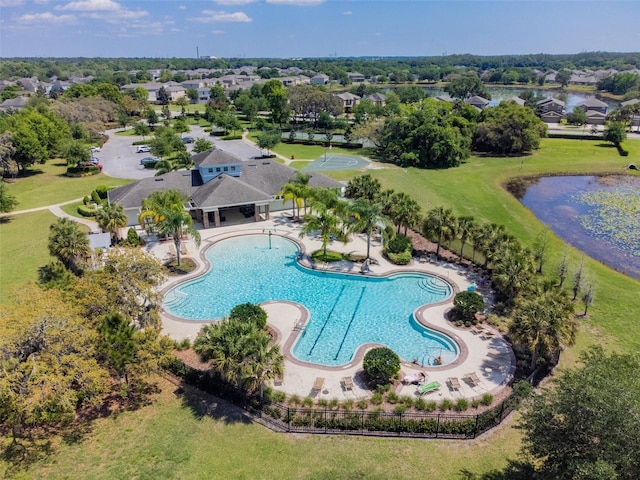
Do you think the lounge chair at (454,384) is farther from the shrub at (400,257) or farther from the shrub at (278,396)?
the shrub at (400,257)

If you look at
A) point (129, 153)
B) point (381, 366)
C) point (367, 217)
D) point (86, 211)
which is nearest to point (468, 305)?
point (381, 366)

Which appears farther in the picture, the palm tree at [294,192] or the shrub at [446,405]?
the palm tree at [294,192]

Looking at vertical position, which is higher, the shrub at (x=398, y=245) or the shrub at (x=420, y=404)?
the shrub at (x=398, y=245)

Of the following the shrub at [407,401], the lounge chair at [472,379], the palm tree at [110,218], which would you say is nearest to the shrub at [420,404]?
the shrub at [407,401]

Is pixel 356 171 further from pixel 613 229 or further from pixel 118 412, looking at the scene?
pixel 118 412

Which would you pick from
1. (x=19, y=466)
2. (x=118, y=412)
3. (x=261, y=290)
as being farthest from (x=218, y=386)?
(x=261, y=290)

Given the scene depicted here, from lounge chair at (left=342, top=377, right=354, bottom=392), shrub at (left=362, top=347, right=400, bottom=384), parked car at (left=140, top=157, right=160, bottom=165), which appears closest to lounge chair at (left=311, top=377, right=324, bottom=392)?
lounge chair at (left=342, top=377, right=354, bottom=392)

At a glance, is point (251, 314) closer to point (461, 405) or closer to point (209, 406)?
point (209, 406)
